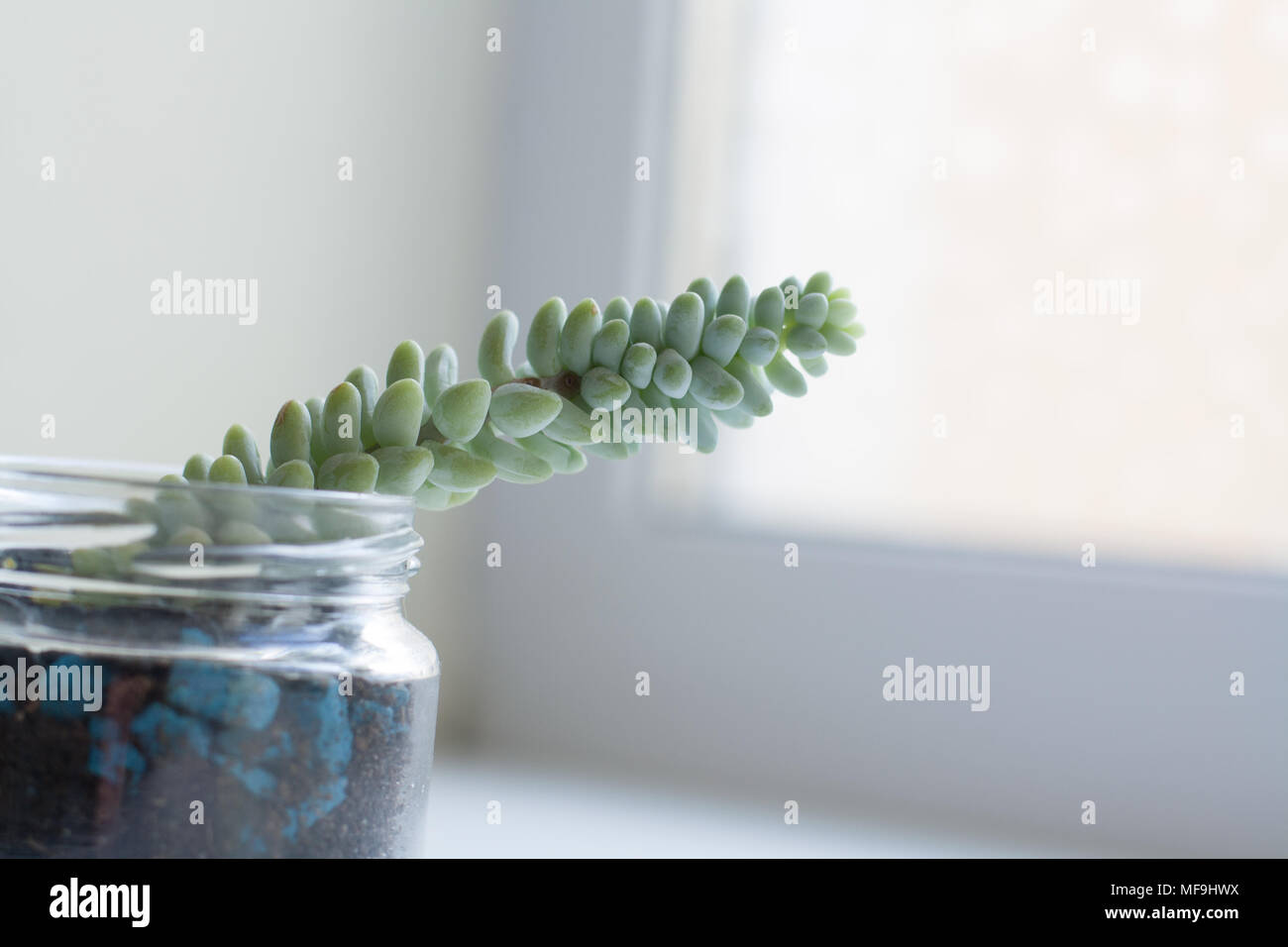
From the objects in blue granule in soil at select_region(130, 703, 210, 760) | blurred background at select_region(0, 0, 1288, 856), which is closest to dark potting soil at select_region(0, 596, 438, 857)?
blue granule in soil at select_region(130, 703, 210, 760)

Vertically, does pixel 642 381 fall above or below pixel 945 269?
below

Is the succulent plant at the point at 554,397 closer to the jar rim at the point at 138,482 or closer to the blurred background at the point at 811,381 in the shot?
the jar rim at the point at 138,482

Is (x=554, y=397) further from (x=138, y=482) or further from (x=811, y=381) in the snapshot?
(x=811, y=381)

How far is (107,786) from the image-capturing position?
0.26m

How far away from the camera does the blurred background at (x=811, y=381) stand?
29.7 inches

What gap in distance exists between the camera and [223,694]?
260 millimetres

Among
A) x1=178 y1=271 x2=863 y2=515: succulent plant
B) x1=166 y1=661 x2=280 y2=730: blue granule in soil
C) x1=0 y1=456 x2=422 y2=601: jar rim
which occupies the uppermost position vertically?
x1=178 y1=271 x2=863 y2=515: succulent plant

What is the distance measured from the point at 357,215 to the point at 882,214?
41cm

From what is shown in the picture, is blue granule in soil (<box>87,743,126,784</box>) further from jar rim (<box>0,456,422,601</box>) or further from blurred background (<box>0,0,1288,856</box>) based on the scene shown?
blurred background (<box>0,0,1288,856</box>)

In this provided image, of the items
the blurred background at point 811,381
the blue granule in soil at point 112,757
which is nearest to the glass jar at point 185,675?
the blue granule in soil at point 112,757

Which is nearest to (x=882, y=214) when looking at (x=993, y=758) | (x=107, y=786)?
(x=993, y=758)

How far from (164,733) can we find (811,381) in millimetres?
717

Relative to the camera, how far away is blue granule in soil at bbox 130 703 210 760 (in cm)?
26

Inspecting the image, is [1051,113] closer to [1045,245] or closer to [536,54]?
[1045,245]
